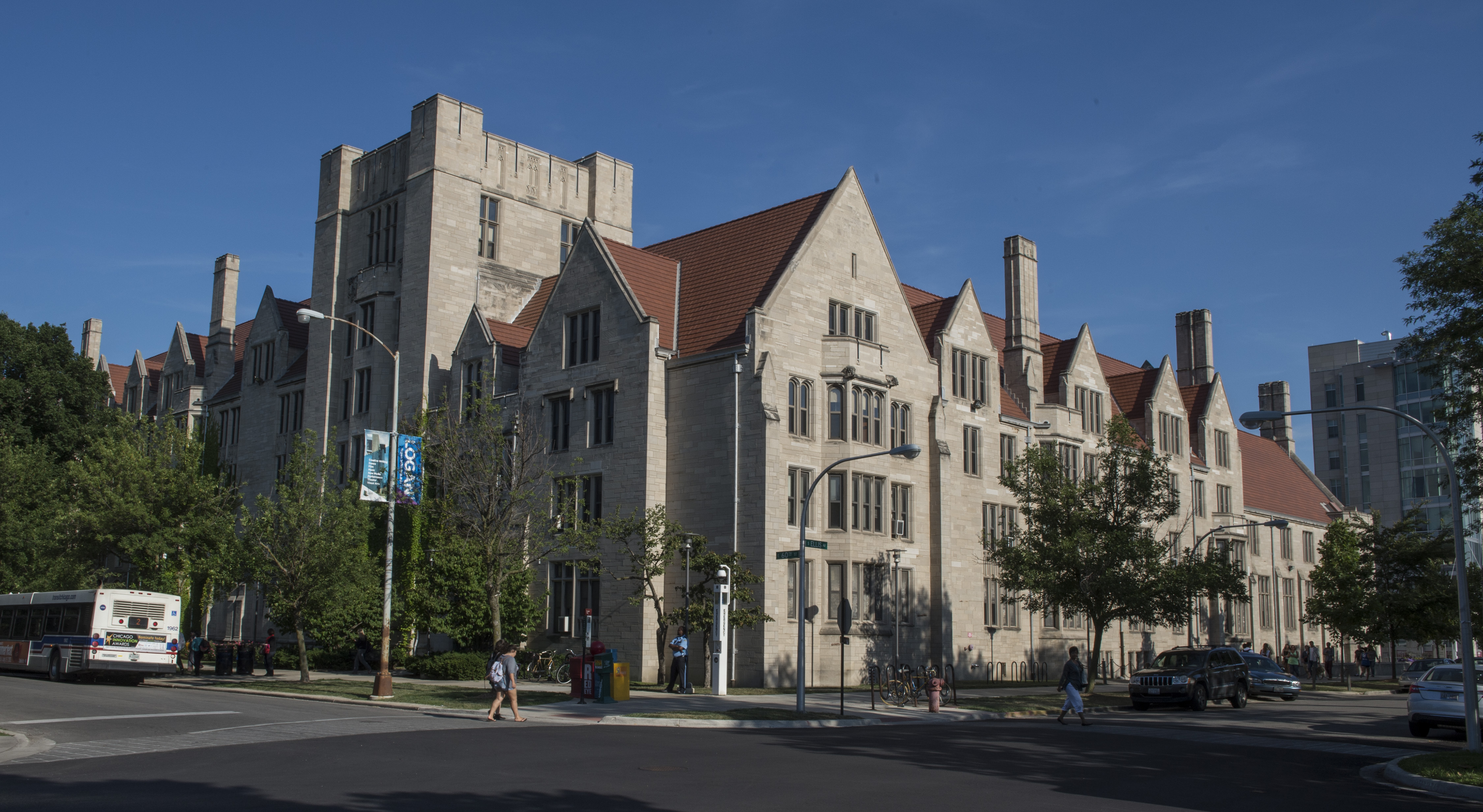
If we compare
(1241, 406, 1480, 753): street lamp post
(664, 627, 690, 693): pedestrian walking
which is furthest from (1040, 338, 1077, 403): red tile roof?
(1241, 406, 1480, 753): street lamp post

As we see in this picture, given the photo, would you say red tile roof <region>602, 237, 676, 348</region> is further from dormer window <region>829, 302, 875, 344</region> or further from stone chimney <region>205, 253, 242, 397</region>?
stone chimney <region>205, 253, 242, 397</region>

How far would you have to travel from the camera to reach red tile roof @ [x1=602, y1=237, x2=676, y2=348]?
42656 millimetres

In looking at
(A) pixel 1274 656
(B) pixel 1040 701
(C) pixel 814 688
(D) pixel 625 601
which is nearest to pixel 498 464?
(D) pixel 625 601

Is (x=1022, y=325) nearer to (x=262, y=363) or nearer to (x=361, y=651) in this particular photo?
(x=361, y=651)

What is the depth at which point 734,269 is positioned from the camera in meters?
43.9

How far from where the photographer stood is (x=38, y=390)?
2299 inches

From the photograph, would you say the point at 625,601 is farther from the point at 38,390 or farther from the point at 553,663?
the point at 38,390

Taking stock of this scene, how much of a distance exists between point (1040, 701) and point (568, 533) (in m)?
15.2

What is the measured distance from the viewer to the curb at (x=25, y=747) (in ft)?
55.3

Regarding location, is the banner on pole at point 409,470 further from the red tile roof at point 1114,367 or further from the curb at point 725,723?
the red tile roof at point 1114,367

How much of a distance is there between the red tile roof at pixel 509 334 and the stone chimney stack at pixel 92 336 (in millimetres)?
51058

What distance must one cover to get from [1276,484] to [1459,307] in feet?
172

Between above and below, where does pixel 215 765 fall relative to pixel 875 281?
below

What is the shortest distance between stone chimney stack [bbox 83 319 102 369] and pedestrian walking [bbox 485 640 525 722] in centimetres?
7356
